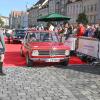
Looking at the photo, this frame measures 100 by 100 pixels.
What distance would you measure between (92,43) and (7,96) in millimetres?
8227

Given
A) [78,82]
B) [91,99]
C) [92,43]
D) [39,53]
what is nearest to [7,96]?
[91,99]

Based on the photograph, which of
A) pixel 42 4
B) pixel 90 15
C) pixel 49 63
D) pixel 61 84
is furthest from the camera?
pixel 42 4

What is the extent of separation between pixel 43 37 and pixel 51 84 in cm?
560

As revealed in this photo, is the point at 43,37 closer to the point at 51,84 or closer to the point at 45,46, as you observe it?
the point at 45,46

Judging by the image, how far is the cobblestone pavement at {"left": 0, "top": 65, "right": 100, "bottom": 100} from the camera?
8.63 metres

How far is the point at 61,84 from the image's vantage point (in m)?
10.3

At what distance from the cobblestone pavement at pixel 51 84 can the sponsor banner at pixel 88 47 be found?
214cm

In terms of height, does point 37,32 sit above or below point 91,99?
above

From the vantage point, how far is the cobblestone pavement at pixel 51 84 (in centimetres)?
863

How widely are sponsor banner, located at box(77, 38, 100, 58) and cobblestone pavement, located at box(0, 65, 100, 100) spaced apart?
214 cm

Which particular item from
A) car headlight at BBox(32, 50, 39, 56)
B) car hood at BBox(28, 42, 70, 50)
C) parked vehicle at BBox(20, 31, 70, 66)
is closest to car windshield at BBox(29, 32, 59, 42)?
parked vehicle at BBox(20, 31, 70, 66)

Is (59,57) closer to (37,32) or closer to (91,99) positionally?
(37,32)

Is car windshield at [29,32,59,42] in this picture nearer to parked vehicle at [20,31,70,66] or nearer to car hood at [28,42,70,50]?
parked vehicle at [20,31,70,66]

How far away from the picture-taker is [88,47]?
16688mm
